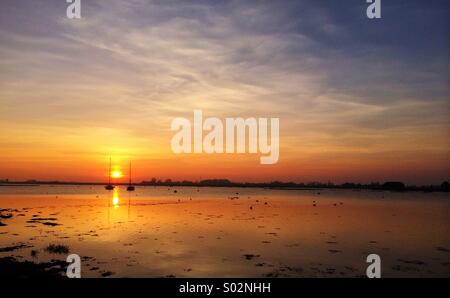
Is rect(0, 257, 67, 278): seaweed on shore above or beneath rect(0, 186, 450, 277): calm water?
above

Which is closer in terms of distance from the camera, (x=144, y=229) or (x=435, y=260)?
(x=435, y=260)

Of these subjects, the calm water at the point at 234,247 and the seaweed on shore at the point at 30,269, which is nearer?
the seaweed on shore at the point at 30,269

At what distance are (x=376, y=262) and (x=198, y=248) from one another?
14.9 meters

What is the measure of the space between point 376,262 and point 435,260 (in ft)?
19.5

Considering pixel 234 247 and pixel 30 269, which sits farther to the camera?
pixel 234 247

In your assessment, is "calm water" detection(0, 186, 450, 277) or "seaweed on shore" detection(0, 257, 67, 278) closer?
"seaweed on shore" detection(0, 257, 67, 278)

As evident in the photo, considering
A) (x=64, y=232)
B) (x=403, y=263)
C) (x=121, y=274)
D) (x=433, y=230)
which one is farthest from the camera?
(x=433, y=230)

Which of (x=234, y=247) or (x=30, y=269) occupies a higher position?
(x=30, y=269)

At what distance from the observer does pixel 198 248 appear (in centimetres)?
3284

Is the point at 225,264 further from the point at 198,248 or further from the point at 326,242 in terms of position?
the point at 326,242

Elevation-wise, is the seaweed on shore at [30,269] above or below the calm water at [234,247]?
above
